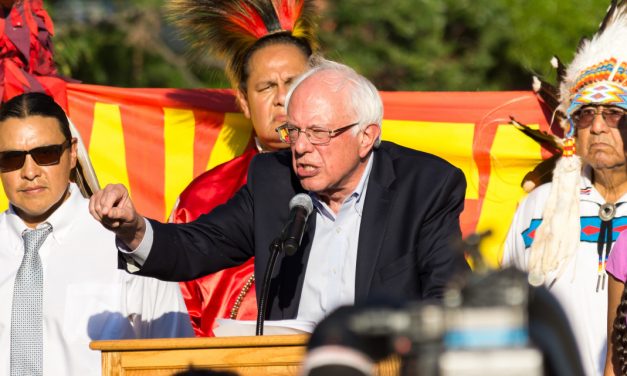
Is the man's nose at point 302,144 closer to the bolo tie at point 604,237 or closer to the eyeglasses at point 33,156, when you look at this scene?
the eyeglasses at point 33,156

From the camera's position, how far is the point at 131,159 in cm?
666

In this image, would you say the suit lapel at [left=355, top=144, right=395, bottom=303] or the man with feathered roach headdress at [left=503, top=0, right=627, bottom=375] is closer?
the suit lapel at [left=355, top=144, right=395, bottom=303]

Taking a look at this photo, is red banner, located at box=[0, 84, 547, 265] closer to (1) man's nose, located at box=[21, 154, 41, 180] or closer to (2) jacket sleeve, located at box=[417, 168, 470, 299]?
(1) man's nose, located at box=[21, 154, 41, 180]

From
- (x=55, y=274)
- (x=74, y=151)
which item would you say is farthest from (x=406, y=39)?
(x=55, y=274)

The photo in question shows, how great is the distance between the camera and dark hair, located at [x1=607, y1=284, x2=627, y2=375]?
→ 4.73 meters

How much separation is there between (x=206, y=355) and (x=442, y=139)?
112 inches

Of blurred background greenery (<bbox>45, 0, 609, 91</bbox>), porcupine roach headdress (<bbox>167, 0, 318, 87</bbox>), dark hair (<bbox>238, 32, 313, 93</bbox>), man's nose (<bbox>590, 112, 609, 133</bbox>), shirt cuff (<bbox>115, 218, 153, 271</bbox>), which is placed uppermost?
blurred background greenery (<bbox>45, 0, 609, 91</bbox>)

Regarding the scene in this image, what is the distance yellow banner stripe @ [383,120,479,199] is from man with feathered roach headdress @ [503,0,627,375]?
0.73m

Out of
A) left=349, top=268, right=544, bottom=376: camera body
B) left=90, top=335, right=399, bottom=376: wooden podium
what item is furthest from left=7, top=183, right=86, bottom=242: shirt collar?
left=349, top=268, right=544, bottom=376: camera body

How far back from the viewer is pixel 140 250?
14.7ft

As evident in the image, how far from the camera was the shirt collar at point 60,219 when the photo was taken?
5.28 metres

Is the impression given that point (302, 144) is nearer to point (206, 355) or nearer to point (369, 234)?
point (369, 234)

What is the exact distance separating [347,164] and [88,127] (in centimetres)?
231

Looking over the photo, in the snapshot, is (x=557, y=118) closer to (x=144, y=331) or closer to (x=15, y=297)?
(x=144, y=331)
